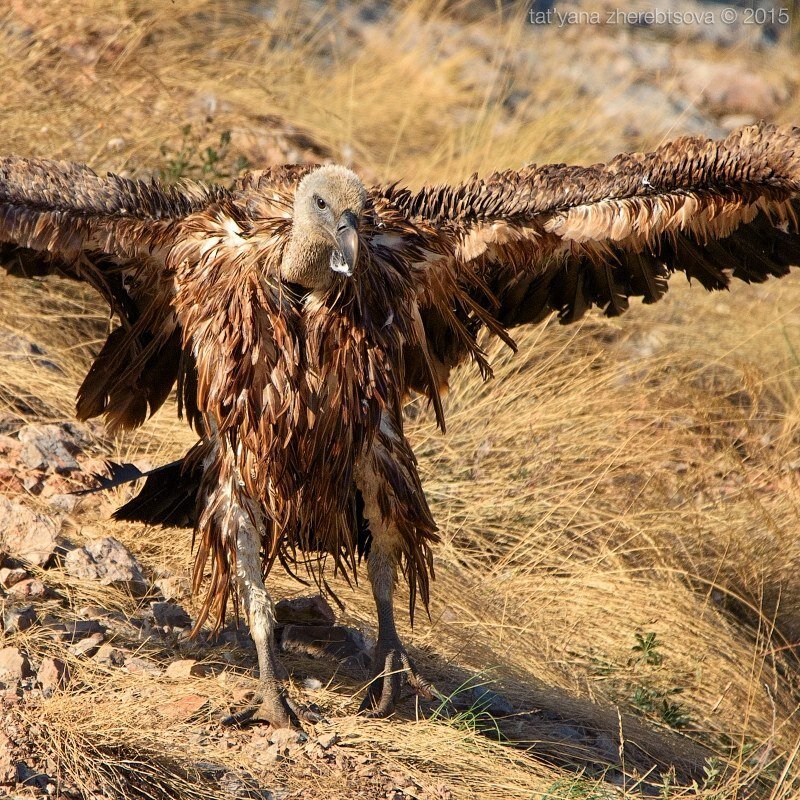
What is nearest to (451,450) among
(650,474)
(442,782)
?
(650,474)

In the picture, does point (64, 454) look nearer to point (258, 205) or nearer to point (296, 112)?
point (258, 205)

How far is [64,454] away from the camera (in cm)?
516

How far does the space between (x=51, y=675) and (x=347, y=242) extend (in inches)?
60.4

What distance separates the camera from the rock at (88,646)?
3.94m

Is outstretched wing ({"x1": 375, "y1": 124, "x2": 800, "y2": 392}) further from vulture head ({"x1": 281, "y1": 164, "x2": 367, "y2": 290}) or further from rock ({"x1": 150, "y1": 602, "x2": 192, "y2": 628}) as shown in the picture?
rock ({"x1": 150, "y1": 602, "x2": 192, "y2": 628})

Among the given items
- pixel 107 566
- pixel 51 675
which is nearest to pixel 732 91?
pixel 107 566

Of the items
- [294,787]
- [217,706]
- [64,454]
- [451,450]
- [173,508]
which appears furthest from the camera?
[451,450]

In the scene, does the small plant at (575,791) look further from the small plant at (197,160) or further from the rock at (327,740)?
the small plant at (197,160)

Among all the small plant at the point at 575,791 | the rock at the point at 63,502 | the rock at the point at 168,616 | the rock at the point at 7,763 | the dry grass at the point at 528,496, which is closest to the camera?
the rock at the point at 7,763

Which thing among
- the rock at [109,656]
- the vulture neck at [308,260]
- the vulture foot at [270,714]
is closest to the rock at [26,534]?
the rock at [109,656]

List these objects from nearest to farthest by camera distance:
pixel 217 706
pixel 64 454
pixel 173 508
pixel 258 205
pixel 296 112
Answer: pixel 217 706, pixel 258 205, pixel 173 508, pixel 64 454, pixel 296 112

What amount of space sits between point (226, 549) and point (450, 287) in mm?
1157

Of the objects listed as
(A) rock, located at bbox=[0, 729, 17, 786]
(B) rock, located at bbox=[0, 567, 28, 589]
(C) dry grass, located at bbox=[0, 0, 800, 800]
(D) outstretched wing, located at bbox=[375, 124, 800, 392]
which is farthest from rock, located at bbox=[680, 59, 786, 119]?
(A) rock, located at bbox=[0, 729, 17, 786]

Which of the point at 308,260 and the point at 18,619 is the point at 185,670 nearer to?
the point at 18,619
